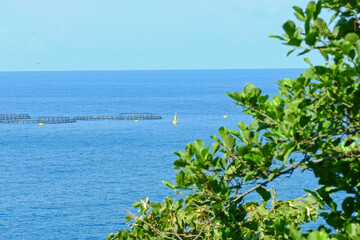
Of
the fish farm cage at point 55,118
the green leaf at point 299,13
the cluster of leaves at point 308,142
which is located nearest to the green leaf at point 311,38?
the cluster of leaves at point 308,142

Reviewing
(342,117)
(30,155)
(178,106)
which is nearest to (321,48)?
(342,117)

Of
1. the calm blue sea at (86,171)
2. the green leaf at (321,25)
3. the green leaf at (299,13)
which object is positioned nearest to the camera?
the green leaf at (321,25)

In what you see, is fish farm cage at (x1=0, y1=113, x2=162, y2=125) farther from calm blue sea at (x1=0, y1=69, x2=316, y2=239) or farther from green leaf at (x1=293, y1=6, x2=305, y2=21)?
green leaf at (x1=293, y1=6, x2=305, y2=21)

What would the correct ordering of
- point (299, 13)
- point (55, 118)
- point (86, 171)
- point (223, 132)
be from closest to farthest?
point (299, 13) < point (223, 132) < point (86, 171) < point (55, 118)

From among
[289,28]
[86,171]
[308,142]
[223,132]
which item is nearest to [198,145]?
[223,132]

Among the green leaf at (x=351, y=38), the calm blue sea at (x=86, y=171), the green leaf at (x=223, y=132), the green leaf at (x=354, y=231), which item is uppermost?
the green leaf at (x=351, y=38)

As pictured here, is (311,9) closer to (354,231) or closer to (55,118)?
(354,231)

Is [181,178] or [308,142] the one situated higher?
[308,142]

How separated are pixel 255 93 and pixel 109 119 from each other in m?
110

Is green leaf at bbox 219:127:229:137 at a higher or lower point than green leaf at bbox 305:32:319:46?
lower

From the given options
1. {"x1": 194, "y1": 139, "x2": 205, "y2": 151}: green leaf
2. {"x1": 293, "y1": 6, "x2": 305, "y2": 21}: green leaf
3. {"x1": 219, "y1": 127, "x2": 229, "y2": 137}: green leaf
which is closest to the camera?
{"x1": 293, "y1": 6, "x2": 305, "y2": 21}: green leaf

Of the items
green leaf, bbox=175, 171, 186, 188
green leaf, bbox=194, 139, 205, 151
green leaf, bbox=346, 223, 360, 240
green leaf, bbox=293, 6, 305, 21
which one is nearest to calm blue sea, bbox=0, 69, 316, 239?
green leaf, bbox=175, 171, 186, 188

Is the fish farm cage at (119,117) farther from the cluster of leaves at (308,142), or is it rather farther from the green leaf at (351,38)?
the green leaf at (351,38)

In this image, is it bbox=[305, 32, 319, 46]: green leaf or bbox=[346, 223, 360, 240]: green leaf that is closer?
bbox=[346, 223, 360, 240]: green leaf
